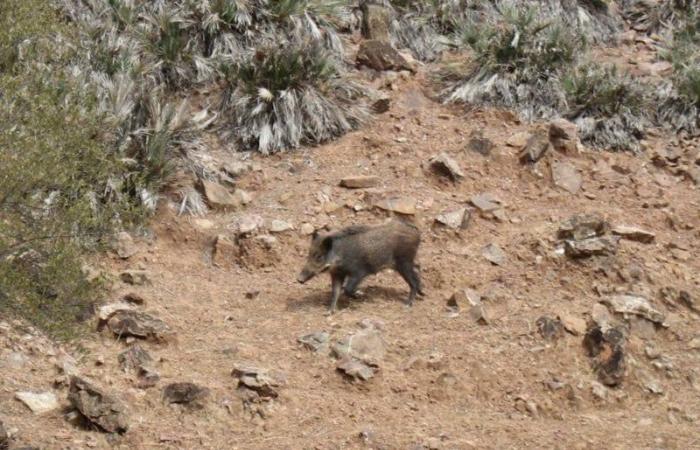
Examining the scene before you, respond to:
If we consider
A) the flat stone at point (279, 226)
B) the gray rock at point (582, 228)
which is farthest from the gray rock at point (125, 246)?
the gray rock at point (582, 228)

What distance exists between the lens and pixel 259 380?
26.8 feet

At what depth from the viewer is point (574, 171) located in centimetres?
1202

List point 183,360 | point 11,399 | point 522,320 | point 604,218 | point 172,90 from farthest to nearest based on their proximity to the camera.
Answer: point 172,90, point 604,218, point 522,320, point 183,360, point 11,399

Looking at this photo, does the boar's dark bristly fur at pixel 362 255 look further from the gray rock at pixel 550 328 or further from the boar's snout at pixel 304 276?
the gray rock at pixel 550 328

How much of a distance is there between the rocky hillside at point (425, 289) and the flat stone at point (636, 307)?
0.02m

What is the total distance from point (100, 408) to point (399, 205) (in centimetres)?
450

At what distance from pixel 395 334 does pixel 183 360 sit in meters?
1.85

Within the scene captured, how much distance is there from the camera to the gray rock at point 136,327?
8914 millimetres

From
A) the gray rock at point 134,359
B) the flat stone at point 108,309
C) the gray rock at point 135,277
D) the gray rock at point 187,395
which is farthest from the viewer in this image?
the gray rock at point 135,277

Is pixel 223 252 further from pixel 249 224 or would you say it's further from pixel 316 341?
pixel 316 341

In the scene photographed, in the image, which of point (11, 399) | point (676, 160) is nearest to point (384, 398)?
point (11, 399)

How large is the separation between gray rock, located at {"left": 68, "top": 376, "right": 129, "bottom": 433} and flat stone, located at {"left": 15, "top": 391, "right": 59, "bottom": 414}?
31 centimetres

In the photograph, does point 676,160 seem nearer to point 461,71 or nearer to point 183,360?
point 461,71

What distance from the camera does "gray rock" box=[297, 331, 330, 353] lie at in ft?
29.0
